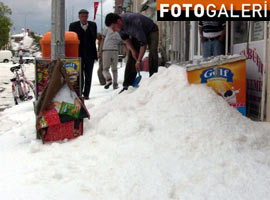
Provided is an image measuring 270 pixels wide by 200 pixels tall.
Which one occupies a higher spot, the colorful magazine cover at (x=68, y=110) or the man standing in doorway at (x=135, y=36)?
the man standing in doorway at (x=135, y=36)

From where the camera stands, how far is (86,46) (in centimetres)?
740

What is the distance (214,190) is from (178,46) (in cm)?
1081

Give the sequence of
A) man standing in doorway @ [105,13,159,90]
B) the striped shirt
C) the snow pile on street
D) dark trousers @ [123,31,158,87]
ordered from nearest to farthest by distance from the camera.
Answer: the snow pile on street < man standing in doorway @ [105,13,159,90] < the striped shirt < dark trousers @ [123,31,158,87]

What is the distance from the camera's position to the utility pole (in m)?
4.41

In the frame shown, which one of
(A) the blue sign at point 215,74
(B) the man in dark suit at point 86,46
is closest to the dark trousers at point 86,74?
(B) the man in dark suit at point 86,46

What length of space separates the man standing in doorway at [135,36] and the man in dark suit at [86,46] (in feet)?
3.13

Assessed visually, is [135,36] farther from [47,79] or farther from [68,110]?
[68,110]

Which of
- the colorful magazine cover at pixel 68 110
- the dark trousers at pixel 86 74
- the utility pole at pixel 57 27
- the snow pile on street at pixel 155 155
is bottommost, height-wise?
the snow pile on street at pixel 155 155

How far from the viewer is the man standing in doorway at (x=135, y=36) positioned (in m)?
5.84

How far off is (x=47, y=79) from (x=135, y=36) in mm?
1977

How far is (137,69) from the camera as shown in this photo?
6.19 metres

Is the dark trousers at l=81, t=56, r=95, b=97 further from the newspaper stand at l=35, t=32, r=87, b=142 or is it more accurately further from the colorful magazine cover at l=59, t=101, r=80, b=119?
Answer: the colorful magazine cover at l=59, t=101, r=80, b=119

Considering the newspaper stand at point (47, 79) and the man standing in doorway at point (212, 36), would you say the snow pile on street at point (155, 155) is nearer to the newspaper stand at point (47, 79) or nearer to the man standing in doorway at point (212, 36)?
the newspaper stand at point (47, 79)

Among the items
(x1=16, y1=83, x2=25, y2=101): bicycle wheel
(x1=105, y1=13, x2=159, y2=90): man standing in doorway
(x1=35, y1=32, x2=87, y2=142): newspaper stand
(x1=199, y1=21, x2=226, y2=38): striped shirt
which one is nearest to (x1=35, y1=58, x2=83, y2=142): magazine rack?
(x1=35, y1=32, x2=87, y2=142): newspaper stand
